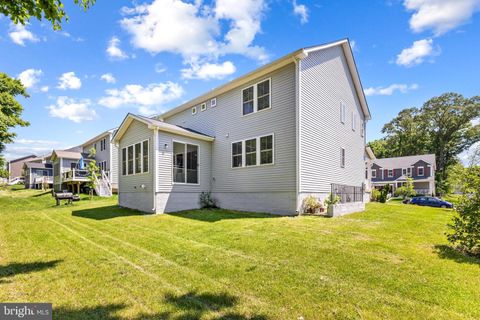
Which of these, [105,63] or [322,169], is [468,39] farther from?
[105,63]

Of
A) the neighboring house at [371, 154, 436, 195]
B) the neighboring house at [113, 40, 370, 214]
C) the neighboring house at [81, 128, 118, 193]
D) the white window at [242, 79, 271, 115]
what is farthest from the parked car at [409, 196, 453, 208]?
the neighboring house at [81, 128, 118, 193]

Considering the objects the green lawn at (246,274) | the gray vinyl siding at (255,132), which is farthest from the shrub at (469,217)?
the gray vinyl siding at (255,132)

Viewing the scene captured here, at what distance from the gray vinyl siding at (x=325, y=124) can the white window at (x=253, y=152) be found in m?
1.73

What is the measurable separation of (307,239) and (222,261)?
104 inches

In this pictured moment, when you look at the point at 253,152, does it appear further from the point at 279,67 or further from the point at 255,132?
the point at 279,67

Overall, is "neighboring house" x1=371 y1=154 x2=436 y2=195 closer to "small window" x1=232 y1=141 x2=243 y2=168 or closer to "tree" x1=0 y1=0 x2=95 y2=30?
"small window" x1=232 y1=141 x2=243 y2=168

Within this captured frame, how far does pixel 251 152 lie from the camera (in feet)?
44.5

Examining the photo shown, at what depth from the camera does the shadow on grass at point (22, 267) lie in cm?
503

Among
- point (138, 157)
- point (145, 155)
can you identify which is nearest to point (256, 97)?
point (145, 155)

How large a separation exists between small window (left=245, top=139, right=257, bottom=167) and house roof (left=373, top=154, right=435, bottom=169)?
41.6 metres

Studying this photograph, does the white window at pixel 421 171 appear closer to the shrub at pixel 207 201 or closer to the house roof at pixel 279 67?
the house roof at pixel 279 67

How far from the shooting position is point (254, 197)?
42.8 ft

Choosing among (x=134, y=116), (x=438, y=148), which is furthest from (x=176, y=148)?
(x=438, y=148)

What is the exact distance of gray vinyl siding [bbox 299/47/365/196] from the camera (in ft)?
39.9
